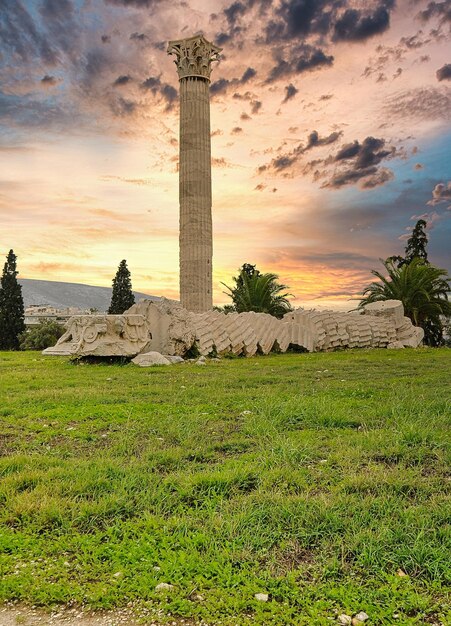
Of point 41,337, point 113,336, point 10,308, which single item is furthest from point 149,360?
point 10,308

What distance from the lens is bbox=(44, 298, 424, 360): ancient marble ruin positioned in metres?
12.9

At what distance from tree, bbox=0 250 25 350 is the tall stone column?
36.0ft

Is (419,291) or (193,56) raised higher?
(193,56)

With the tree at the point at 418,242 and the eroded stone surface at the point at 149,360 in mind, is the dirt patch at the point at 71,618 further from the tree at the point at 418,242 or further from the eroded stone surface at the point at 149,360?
the tree at the point at 418,242

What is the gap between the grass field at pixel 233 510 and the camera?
8.05ft

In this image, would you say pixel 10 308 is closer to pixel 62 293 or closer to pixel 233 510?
pixel 233 510

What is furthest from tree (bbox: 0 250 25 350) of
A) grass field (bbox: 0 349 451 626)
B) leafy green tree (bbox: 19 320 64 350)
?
grass field (bbox: 0 349 451 626)

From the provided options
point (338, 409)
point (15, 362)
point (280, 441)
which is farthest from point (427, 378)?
point (15, 362)

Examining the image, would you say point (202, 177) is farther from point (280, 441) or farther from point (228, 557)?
point (228, 557)

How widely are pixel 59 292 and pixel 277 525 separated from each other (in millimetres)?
113551

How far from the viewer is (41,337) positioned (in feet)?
81.4

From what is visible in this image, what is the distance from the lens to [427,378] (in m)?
9.32

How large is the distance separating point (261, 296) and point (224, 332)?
9.33 m

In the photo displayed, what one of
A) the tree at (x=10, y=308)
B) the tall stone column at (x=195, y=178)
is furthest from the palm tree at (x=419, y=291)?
the tree at (x=10, y=308)
